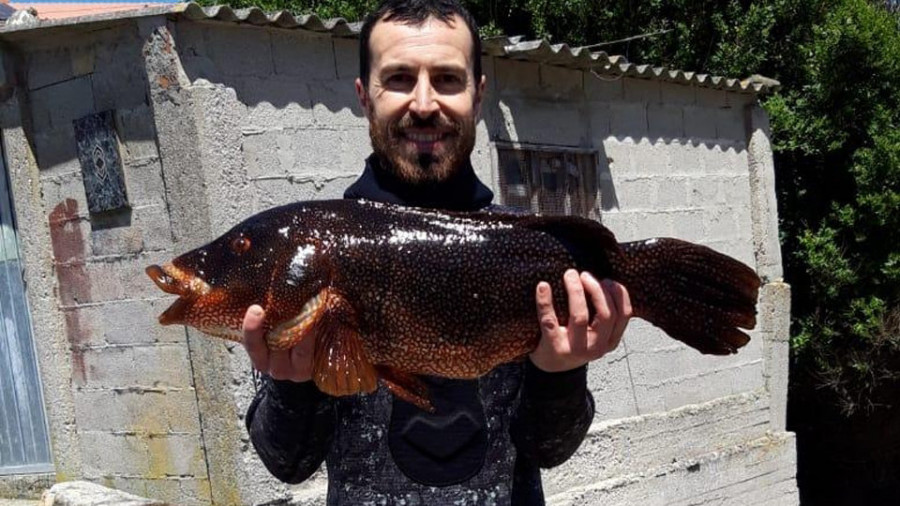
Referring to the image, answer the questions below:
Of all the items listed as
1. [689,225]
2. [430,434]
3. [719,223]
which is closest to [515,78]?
[689,225]

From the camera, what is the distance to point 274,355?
2.06 meters

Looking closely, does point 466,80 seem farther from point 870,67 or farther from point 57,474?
point 870,67

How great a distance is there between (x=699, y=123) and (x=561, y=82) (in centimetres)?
159

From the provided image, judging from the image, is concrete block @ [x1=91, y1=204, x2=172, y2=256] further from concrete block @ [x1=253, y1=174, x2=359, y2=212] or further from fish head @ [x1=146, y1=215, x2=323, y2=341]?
fish head @ [x1=146, y1=215, x2=323, y2=341]

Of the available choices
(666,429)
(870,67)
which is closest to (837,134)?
(870,67)

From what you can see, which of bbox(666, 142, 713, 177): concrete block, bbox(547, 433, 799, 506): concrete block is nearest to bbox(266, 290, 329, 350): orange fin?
bbox(547, 433, 799, 506): concrete block

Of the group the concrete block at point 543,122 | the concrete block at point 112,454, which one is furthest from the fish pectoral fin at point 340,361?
the concrete block at point 543,122

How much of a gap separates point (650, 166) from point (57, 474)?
14.1 feet

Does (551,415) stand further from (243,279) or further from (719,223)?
(719,223)

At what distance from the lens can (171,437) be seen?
533 centimetres

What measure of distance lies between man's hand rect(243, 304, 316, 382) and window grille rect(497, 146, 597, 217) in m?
4.43

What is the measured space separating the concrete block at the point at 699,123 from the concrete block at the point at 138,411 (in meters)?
4.33

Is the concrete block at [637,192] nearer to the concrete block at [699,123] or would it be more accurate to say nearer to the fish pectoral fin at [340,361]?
the concrete block at [699,123]

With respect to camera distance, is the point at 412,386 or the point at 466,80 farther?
the point at 466,80
